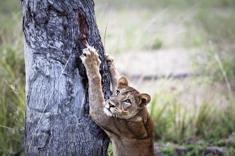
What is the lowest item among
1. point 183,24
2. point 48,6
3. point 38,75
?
point 38,75

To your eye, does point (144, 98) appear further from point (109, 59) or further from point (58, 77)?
point (58, 77)

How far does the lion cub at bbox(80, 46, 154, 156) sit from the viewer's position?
3.90 meters

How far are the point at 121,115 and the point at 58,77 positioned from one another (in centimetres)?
50

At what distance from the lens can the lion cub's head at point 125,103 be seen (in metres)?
3.91

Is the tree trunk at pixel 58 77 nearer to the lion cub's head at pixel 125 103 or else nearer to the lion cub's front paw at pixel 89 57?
the lion cub's front paw at pixel 89 57

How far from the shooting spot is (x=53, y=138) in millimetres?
3949

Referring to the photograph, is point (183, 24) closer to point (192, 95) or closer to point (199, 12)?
point (199, 12)

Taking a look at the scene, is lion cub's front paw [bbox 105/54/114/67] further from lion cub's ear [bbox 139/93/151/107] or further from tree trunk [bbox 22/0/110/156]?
lion cub's ear [bbox 139/93/151/107]

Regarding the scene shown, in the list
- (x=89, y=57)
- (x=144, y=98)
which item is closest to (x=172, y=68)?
(x=144, y=98)

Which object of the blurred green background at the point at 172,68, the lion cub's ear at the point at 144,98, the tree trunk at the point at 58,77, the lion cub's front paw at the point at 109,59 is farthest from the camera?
the blurred green background at the point at 172,68

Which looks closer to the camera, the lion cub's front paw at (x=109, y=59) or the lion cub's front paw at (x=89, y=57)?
the lion cub's front paw at (x=89, y=57)

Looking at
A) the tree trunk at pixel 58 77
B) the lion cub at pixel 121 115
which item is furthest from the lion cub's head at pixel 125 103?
the tree trunk at pixel 58 77

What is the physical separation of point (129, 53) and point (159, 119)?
220cm

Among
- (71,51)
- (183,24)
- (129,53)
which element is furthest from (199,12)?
(71,51)
